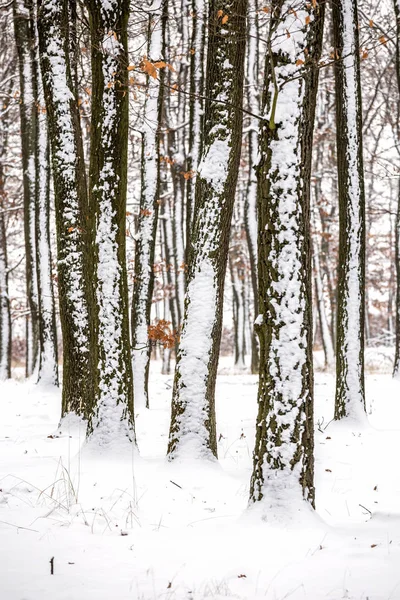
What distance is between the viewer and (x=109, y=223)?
226 inches

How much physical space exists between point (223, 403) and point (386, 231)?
2298cm

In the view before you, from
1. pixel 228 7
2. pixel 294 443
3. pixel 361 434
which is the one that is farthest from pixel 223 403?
pixel 228 7

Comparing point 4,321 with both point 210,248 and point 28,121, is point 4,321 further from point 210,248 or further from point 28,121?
point 210,248

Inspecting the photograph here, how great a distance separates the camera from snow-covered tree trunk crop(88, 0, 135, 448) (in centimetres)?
571

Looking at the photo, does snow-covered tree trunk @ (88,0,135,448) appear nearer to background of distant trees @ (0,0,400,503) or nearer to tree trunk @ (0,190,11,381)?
background of distant trees @ (0,0,400,503)

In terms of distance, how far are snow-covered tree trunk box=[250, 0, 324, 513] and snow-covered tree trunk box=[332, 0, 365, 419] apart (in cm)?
428

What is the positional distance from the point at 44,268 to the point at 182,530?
8694mm

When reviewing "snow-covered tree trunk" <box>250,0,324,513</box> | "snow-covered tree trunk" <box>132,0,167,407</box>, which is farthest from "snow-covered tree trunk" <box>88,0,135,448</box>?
"snow-covered tree trunk" <box>132,0,167,407</box>

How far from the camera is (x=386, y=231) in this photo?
1172 inches

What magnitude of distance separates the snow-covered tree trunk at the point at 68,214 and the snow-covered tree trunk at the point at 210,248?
2.19m

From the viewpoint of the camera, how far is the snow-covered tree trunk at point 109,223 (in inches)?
225

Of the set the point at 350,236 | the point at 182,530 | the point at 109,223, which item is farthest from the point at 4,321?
the point at 182,530

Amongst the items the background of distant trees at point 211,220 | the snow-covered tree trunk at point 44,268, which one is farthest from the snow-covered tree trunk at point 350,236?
the snow-covered tree trunk at point 44,268

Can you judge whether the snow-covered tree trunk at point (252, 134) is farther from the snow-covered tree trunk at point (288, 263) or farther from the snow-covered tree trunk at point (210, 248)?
the snow-covered tree trunk at point (288, 263)
